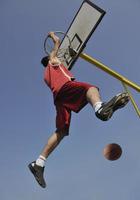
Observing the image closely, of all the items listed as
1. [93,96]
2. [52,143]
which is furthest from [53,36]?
[52,143]

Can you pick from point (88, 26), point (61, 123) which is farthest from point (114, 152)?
point (88, 26)

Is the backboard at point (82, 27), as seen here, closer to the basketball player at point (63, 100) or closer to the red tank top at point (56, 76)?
the red tank top at point (56, 76)

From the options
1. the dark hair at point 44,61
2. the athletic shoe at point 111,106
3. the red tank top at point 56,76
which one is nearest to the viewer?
the athletic shoe at point 111,106

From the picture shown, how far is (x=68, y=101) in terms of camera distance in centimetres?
1273

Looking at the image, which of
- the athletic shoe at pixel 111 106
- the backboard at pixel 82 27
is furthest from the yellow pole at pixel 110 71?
the athletic shoe at pixel 111 106

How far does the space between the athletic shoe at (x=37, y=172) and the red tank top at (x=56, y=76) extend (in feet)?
5.51

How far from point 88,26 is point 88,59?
1.06m

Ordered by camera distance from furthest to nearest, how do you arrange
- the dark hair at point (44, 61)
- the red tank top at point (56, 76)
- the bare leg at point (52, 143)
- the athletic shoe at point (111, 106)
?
the dark hair at point (44, 61), the red tank top at point (56, 76), the bare leg at point (52, 143), the athletic shoe at point (111, 106)

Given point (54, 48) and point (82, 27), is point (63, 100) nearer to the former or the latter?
point (54, 48)

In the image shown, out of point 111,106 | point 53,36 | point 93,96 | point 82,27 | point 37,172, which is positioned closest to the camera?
point 111,106

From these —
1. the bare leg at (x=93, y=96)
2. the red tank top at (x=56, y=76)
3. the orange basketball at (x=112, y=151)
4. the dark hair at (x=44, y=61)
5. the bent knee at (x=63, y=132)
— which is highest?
the dark hair at (x=44, y=61)

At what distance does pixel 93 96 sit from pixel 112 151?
4.89 feet

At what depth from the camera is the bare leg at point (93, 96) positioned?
39.1 ft

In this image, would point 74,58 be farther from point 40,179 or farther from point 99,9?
point 40,179
